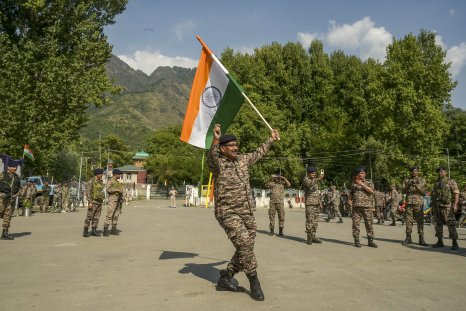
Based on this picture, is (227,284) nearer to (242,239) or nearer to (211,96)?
(242,239)

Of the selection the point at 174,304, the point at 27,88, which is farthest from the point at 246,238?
the point at 27,88

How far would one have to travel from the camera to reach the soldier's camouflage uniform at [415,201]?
11039mm

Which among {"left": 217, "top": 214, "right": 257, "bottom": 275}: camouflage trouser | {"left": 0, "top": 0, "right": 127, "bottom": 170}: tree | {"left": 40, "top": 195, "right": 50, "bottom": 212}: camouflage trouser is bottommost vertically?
{"left": 217, "top": 214, "right": 257, "bottom": 275}: camouflage trouser

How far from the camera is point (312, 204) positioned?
11516 mm

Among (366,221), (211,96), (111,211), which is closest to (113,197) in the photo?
(111,211)

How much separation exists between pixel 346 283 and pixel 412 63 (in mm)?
35326

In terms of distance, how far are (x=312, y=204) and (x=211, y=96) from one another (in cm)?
430

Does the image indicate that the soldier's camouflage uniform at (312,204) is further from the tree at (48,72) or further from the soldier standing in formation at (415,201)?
the tree at (48,72)

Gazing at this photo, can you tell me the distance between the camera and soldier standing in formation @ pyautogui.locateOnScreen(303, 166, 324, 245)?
11.2 meters

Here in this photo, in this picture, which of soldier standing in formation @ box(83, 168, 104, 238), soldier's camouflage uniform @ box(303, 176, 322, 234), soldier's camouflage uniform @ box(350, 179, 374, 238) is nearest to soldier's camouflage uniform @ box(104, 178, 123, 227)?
soldier standing in formation @ box(83, 168, 104, 238)

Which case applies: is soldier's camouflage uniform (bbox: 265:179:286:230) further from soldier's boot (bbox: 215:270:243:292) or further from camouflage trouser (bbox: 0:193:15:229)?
soldier's boot (bbox: 215:270:243:292)

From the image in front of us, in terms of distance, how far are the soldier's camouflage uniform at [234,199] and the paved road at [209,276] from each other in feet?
2.49

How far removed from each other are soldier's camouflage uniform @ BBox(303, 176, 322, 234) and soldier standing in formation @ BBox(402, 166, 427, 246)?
230cm

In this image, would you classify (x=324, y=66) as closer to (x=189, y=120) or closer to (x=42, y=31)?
(x=42, y=31)
